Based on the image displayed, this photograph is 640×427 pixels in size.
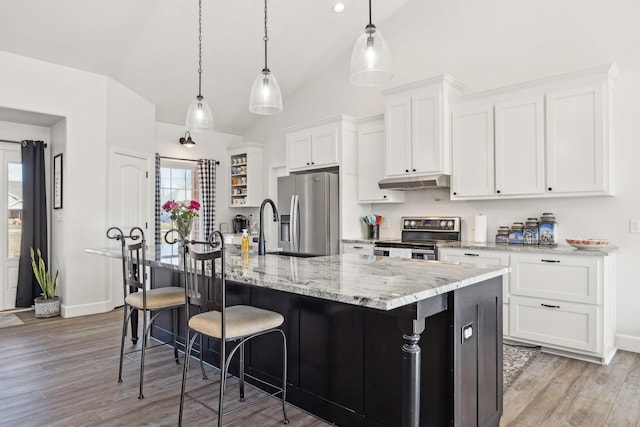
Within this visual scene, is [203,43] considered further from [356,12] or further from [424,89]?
[424,89]

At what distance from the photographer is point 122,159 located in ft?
17.5

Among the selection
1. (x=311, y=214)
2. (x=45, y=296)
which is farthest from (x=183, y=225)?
(x=45, y=296)

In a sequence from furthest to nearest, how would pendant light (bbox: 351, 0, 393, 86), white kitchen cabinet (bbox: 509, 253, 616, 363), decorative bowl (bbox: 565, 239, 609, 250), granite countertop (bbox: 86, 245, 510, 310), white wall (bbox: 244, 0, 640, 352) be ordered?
white wall (bbox: 244, 0, 640, 352), decorative bowl (bbox: 565, 239, 609, 250), white kitchen cabinet (bbox: 509, 253, 616, 363), pendant light (bbox: 351, 0, 393, 86), granite countertop (bbox: 86, 245, 510, 310)

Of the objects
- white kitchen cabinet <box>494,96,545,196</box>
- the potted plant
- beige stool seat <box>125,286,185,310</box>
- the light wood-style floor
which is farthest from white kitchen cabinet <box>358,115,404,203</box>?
the potted plant

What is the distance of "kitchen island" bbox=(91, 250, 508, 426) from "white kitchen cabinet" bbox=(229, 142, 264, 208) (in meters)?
4.28

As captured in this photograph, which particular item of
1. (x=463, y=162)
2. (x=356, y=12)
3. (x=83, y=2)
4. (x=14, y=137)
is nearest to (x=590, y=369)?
(x=463, y=162)

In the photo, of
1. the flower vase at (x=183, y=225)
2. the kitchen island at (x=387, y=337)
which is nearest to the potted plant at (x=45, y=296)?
the flower vase at (x=183, y=225)

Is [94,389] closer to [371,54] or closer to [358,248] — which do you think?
[371,54]

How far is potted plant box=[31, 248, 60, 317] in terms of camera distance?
4812 millimetres

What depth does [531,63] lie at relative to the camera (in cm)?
418

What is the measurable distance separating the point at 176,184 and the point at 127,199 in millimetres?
1259

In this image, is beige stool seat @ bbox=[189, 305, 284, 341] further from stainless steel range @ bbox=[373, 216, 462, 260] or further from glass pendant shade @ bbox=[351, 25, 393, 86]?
stainless steel range @ bbox=[373, 216, 462, 260]

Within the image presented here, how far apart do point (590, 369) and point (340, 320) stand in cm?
225

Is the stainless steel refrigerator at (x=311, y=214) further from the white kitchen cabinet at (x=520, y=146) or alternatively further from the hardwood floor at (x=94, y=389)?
the hardwood floor at (x=94, y=389)
